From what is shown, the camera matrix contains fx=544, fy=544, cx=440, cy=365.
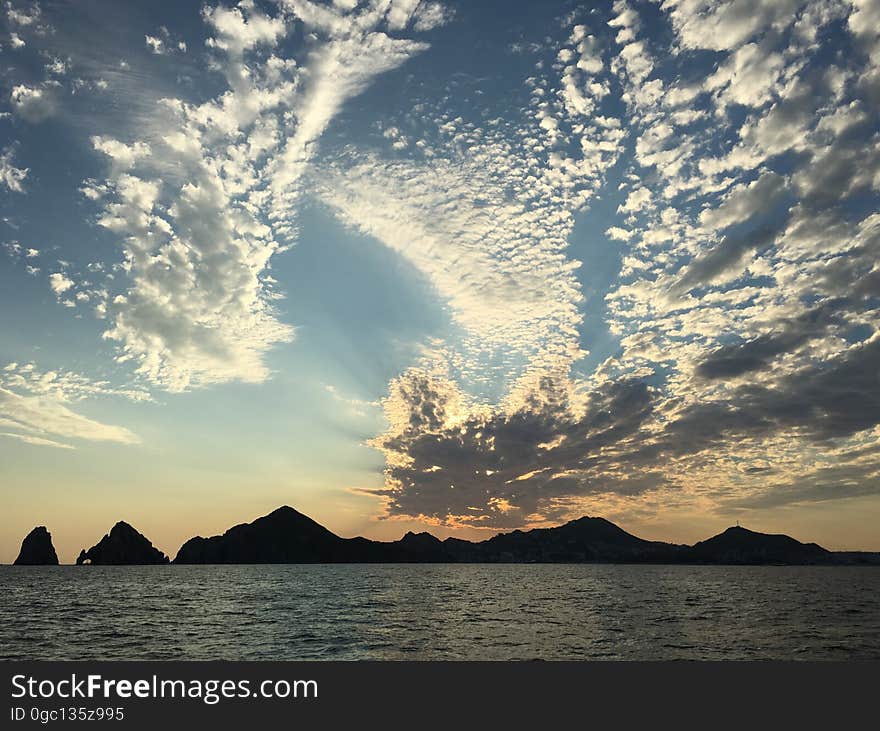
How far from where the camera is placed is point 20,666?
23.6 metres

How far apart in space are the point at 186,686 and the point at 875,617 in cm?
9475

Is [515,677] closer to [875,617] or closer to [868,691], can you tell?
[868,691]

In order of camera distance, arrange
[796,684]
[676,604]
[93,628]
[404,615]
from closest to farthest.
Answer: [796,684] → [93,628] → [404,615] → [676,604]

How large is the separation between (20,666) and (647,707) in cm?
2608

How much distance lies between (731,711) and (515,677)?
8.52m

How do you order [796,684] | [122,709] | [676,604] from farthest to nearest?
[676,604]
[796,684]
[122,709]

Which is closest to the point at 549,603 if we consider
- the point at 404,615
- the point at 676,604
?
the point at 676,604

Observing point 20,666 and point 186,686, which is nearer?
point 186,686

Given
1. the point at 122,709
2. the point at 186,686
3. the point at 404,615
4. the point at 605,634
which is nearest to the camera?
the point at 122,709

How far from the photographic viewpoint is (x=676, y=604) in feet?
322

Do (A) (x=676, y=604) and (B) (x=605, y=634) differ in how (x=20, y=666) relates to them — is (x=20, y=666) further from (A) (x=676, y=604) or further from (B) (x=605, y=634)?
(A) (x=676, y=604)

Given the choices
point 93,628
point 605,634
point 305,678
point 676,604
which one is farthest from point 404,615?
point 305,678

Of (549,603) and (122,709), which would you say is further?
(549,603)

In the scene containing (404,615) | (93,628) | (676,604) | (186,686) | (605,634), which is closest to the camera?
(186,686)
